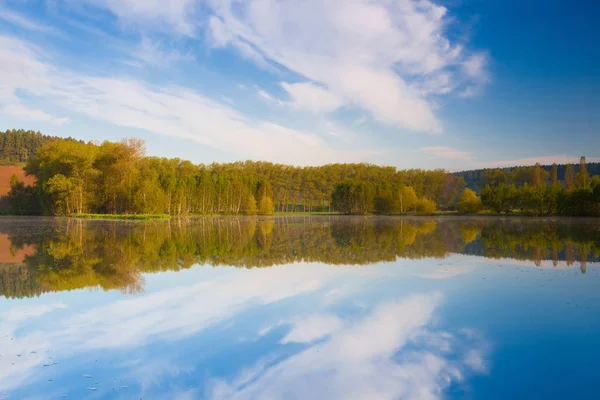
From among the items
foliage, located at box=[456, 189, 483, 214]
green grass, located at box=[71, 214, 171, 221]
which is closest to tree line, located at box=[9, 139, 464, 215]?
green grass, located at box=[71, 214, 171, 221]

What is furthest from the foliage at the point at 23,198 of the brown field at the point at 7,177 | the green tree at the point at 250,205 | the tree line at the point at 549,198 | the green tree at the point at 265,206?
the tree line at the point at 549,198

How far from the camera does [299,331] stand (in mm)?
7176

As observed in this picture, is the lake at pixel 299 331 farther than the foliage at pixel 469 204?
No

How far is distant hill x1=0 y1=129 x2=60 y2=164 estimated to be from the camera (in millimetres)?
113500

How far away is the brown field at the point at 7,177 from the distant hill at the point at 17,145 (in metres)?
14.6

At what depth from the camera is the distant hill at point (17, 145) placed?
372 ft

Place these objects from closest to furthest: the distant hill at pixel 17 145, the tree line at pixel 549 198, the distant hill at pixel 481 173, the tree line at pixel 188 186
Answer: the tree line at pixel 549 198 < the tree line at pixel 188 186 < the distant hill at pixel 17 145 < the distant hill at pixel 481 173

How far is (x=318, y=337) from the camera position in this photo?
6.90 meters

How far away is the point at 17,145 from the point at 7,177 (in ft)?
96.3

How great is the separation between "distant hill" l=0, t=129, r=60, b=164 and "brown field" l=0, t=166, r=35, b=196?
14.6 meters

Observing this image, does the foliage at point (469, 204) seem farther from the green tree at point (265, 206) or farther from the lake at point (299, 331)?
the lake at point (299, 331)

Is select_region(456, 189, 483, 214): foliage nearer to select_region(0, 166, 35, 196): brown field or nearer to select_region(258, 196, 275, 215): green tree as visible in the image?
select_region(258, 196, 275, 215): green tree

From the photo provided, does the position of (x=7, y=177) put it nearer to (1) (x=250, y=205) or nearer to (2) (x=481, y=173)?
(1) (x=250, y=205)

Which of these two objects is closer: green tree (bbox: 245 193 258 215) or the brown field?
green tree (bbox: 245 193 258 215)
